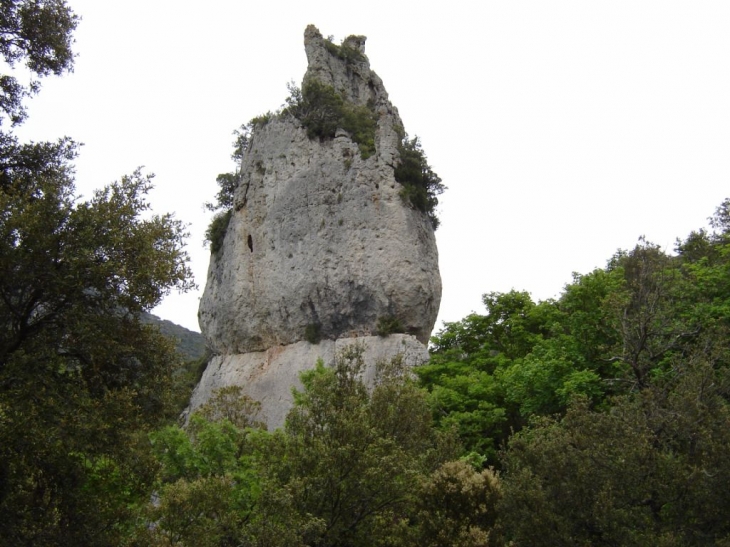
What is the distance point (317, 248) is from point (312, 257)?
0.50 m

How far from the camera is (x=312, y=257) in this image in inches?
1288

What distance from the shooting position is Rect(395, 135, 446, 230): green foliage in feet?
109

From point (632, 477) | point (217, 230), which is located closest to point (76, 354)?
point (632, 477)

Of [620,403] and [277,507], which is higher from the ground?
[620,403]

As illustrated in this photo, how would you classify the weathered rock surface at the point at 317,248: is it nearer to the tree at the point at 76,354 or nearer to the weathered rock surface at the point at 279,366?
the weathered rock surface at the point at 279,366

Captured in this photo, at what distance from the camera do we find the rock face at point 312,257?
101 feet

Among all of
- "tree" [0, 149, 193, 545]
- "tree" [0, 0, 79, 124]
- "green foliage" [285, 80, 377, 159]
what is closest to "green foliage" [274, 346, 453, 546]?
"tree" [0, 149, 193, 545]

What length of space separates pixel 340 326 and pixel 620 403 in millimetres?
18047

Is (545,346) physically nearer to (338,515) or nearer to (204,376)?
(338,515)

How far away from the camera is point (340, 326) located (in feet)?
102

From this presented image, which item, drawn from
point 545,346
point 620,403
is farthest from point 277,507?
point 545,346

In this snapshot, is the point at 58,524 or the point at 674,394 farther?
the point at 674,394

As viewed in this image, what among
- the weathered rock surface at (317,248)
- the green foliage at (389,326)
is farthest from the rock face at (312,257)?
the green foliage at (389,326)

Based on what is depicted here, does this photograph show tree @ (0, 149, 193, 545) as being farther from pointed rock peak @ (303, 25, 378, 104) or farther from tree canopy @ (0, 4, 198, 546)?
pointed rock peak @ (303, 25, 378, 104)
